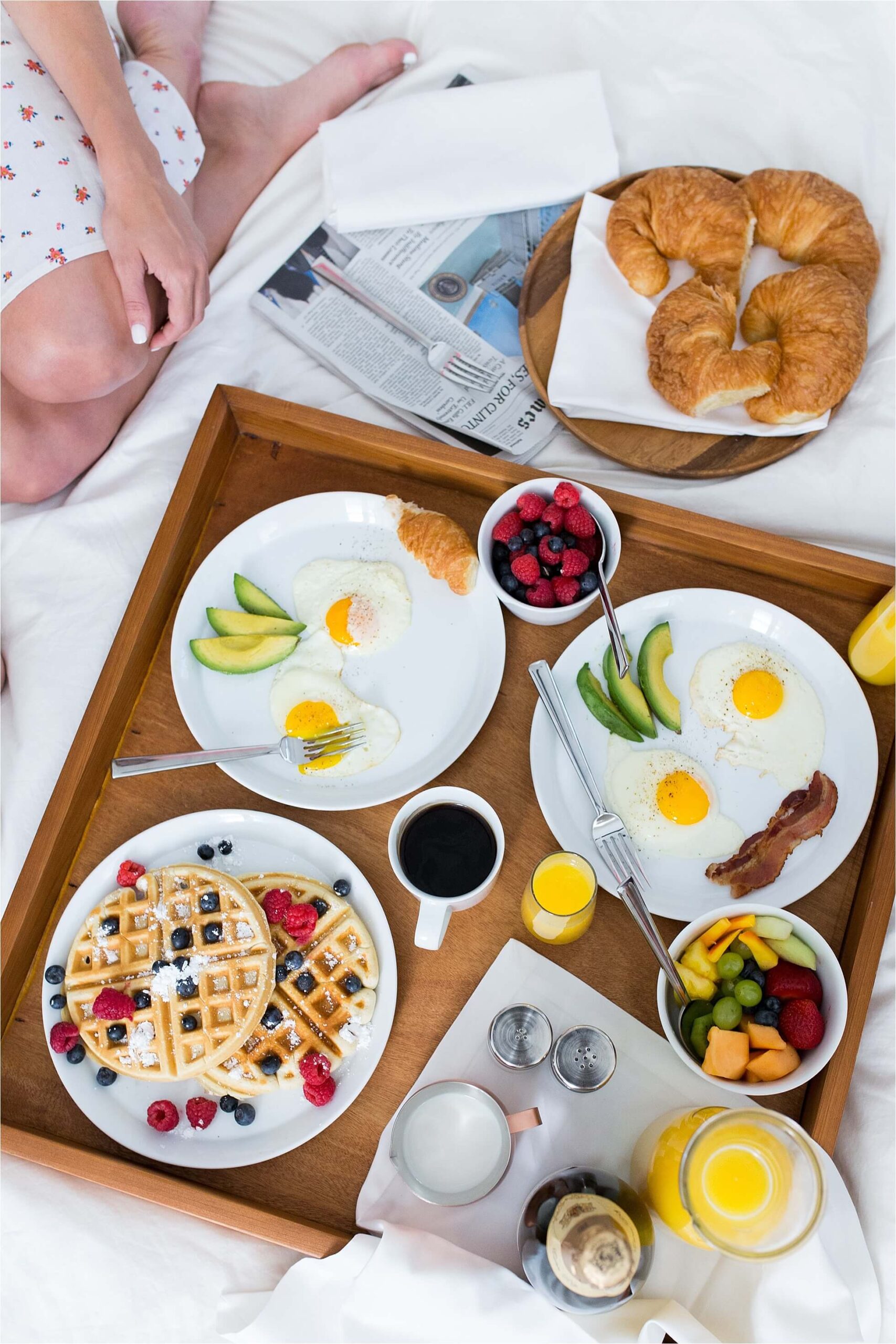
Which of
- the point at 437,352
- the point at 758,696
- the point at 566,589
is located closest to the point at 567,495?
the point at 566,589

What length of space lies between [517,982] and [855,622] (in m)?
0.80

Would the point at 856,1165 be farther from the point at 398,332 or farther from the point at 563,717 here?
the point at 398,332

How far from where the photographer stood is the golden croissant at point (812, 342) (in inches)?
65.7

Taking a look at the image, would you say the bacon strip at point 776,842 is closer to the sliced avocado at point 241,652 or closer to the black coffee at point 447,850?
the black coffee at point 447,850

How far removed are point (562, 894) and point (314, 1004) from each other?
15.6 inches

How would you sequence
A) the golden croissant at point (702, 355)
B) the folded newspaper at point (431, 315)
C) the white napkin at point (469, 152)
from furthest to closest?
the white napkin at point (469, 152) < the folded newspaper at point (431, 315) < the golden croissant at point (702, 355)

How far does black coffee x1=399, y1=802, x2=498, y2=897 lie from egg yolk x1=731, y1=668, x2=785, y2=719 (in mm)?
458

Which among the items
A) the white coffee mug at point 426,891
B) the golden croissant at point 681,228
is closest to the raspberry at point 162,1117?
the white coffee mug at point 426,891

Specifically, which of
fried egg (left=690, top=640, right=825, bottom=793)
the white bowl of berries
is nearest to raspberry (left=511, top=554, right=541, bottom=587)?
the white bowl of berries

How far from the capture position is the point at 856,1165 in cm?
131

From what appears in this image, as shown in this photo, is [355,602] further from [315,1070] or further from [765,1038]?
[765,1038]

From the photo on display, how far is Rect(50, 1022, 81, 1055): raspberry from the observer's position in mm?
1318

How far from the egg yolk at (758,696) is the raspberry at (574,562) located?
1.02ft

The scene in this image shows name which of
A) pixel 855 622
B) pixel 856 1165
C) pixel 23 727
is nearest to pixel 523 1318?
pixel 856 1165
